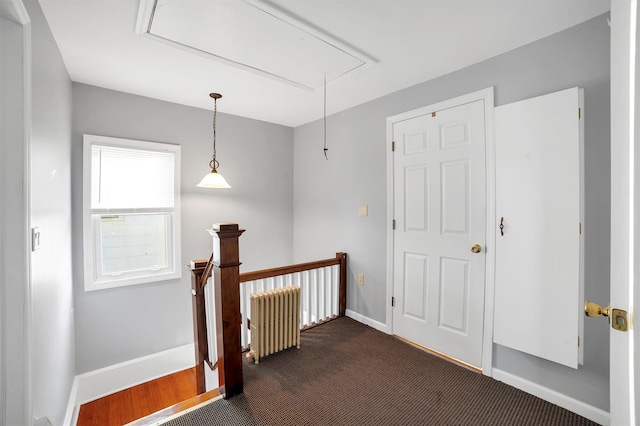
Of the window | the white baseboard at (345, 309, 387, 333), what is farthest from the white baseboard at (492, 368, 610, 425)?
the window

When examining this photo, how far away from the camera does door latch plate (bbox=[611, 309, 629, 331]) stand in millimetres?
761

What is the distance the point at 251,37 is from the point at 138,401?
11.3ft

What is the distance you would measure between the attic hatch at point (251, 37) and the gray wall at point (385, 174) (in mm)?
816

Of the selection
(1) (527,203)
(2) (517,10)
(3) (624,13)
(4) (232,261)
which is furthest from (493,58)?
(4) (232,261)

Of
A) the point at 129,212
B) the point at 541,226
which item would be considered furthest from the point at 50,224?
the point at 541,226

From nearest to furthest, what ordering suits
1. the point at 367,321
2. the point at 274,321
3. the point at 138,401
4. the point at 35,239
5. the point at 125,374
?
the point at 35,239
the point at 274,321
the point at 138,401
the point at 125,374
the point at 367,321

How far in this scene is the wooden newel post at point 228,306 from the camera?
202 centimetres

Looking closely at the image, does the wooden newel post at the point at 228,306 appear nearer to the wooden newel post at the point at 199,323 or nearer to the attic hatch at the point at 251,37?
the wooden newel post at the point at 199,323

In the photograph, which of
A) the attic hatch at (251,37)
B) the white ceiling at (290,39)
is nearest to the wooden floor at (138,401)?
the white ceiling at (290,39)

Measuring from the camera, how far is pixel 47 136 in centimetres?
180

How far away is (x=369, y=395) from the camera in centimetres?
204

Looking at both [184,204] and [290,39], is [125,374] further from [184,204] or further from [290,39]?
[290,39]

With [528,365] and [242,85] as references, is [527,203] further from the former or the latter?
[242,85]

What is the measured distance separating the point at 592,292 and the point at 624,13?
1693mm
